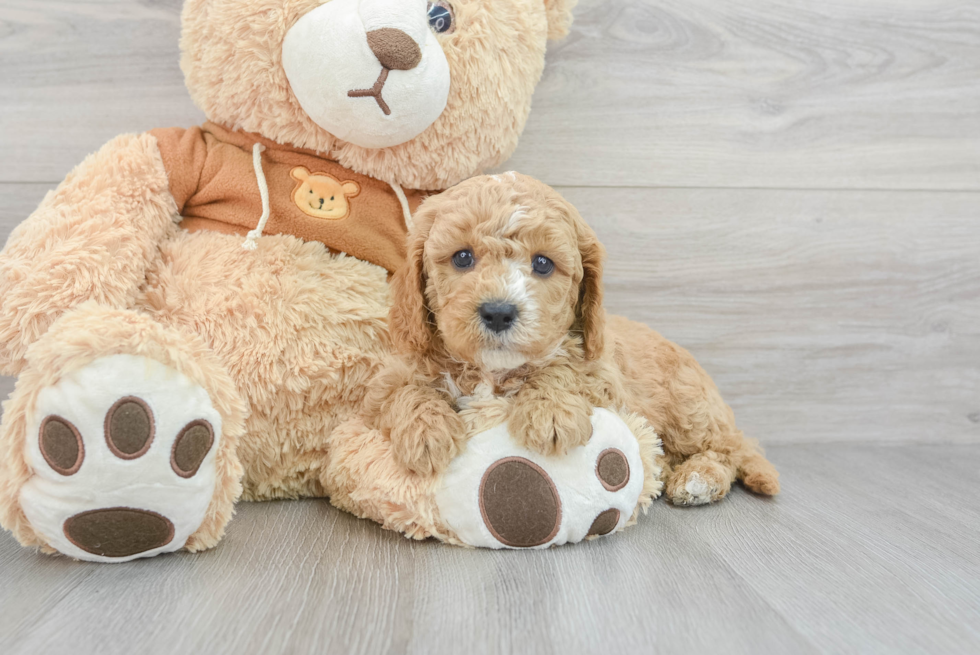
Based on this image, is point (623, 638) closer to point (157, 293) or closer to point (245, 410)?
point (245, 410)

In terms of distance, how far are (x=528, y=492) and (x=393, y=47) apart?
24.8 inches

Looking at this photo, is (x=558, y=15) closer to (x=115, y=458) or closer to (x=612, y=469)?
(x=612, y=469)

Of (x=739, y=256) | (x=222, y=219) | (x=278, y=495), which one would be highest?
(x=222, y=219)

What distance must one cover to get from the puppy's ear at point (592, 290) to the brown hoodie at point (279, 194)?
12.9 inches

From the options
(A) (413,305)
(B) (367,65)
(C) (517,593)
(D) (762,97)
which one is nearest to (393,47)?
(B) (367,65)

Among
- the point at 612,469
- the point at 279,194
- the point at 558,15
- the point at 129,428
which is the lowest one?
the point at 612,469

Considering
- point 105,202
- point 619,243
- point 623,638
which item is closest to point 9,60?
point 105,202

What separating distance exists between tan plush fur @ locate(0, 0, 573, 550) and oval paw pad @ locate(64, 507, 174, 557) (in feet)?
0.28

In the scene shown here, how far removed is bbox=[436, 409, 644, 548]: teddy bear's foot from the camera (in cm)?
89

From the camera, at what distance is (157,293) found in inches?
41.2

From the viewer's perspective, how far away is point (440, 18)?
1069 millimetres

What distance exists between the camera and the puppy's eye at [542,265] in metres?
0.90

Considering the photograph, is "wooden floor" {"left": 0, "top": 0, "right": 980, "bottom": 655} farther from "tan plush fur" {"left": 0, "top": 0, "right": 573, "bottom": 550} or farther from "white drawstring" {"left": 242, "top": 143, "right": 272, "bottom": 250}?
"white drawstring" {"left": 242, "top": 143, "right": 272, "bottom": 250}

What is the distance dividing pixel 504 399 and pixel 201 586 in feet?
1.41
